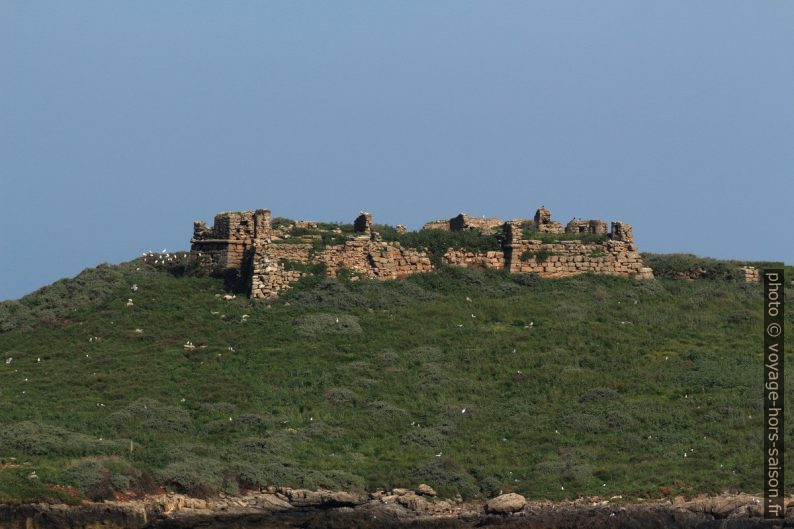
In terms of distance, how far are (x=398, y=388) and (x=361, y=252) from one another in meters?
9.74

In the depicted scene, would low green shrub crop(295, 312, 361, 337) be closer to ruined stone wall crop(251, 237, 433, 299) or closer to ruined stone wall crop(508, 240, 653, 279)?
ruined stone wall crop(251, 237, 433, 299)

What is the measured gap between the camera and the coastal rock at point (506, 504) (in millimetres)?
36625

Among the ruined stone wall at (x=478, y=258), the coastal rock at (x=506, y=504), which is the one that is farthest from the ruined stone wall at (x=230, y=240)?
the coastal rock at (x=506, y=504)

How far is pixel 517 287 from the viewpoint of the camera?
5366 centimetres

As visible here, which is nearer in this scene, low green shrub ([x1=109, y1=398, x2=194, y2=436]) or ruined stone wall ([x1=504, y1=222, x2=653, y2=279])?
low green shrub ([x1=109, y1=398, x2=194, y2=436])

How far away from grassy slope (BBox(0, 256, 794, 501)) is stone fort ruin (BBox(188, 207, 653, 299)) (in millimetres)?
849

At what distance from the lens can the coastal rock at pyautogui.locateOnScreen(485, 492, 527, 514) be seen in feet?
120

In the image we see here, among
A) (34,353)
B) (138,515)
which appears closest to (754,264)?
(34,353)

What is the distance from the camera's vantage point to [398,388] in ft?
146

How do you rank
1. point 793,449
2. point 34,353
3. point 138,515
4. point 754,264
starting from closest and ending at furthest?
point 138,515 → point 793,449 → point 34,353 → point 754,264

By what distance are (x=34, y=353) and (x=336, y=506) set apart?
14735 millimetres

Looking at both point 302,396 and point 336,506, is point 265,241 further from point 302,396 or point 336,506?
point 336,506

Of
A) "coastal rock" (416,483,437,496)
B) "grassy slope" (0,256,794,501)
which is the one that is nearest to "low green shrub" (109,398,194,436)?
"grassy slope" (0,256,794,501)

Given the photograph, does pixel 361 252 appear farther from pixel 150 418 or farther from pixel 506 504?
pixel 506 504
